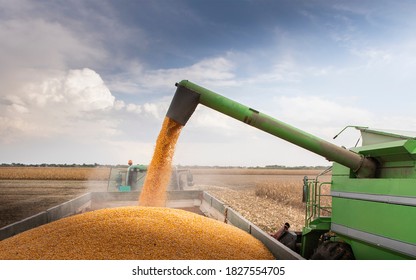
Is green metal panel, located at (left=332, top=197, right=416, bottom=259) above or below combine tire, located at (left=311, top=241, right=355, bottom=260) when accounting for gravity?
above

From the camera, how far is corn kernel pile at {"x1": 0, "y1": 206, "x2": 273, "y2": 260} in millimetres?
3885

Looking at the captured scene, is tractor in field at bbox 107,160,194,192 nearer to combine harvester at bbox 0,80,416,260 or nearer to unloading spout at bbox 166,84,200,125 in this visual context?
combine harvester at bbox 0,80,416,260

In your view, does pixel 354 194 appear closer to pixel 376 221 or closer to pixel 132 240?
pixel 376 221

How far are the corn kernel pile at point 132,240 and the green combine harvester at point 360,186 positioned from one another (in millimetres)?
1000

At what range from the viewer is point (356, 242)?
4215mm

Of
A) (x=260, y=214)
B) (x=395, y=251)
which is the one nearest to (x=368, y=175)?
(x=395, y=251)

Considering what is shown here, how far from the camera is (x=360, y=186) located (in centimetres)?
413

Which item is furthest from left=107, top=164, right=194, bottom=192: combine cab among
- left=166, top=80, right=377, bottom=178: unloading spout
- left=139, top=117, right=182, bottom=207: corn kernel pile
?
left=166, top=80, right=377, bottom=178: unloading spout

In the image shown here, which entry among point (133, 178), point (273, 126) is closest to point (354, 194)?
point (273, 126)

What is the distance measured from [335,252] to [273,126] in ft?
5.46

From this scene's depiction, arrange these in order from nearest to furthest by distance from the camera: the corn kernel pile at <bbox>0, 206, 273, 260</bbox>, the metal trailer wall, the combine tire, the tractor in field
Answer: the corn kernel pile at <bbox>0, 206, 273, 260</bbox> < the combine tire < the metal trailer wall < the tractor in field

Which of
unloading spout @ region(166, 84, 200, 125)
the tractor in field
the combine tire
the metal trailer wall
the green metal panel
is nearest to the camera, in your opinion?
the green metal panel

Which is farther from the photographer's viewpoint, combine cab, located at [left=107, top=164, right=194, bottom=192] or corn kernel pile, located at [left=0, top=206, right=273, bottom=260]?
combine cab, located at [left=107, top=164, right=194, bottom=192]

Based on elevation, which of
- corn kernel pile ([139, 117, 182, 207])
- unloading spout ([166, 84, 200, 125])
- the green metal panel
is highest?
unloading spout ([166, 84, 200, 125])
